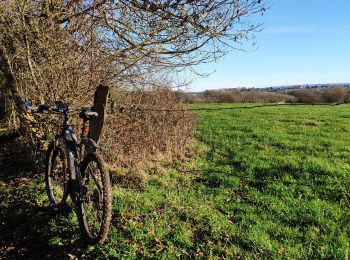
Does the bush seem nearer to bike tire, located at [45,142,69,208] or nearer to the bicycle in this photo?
bike tire, located at [45,142,69,208]

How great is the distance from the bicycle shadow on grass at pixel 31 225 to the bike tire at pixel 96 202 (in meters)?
0.21

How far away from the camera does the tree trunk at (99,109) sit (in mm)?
5453

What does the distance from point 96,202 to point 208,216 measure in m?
1.84

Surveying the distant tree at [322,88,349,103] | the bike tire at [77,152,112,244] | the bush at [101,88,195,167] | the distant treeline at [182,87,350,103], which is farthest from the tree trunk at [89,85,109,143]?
the distant tree at [322,88,349,103]

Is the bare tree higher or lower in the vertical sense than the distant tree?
Answer: higher

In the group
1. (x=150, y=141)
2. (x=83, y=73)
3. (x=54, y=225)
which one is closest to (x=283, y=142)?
(x=150, y=141)

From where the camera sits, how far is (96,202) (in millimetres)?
4367

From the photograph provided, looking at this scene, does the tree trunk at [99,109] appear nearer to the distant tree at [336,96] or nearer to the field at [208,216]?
the field at [208,216]

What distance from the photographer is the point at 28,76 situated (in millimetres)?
7887

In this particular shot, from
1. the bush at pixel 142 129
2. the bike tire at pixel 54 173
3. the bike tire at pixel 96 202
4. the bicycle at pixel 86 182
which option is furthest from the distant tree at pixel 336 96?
the bike tire at pixel 96 202

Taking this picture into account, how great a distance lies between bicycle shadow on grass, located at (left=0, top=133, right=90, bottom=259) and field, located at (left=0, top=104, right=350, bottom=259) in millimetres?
14

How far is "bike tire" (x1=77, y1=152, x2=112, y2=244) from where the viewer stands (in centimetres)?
397

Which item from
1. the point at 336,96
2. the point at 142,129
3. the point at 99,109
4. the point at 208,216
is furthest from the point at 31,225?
the point at 336,96

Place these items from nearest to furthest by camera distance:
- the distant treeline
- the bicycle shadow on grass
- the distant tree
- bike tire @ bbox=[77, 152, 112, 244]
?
bike tire @ bbox=[77, 152, 112, 244]
the bicycle shadow on grass
the distant tree
the distant treeline
